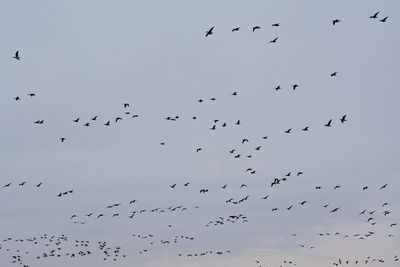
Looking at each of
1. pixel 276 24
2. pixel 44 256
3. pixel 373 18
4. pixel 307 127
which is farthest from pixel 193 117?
pixel 44 256

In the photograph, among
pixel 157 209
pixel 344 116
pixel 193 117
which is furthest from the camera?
pixel 157 209

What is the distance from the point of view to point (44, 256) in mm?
104250

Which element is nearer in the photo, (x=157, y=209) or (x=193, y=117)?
(x=193, y=117)

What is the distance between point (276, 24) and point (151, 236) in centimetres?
5431

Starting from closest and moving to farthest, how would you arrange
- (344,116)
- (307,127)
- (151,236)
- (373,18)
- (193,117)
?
(373,18) → (344,116) → (307,127) → (193,117) → (151,236)

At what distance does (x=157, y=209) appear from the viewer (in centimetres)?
8038

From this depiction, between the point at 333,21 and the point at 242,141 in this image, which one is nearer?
the point at 333,21

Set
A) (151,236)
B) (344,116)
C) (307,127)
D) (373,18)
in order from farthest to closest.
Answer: (151,236) → (307,127) → (344,116) → (373,18)

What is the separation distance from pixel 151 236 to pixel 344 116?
172 feet

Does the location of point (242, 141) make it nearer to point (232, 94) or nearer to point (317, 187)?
point (232, 94)

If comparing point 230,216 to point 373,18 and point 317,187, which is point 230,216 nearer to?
point 317,187

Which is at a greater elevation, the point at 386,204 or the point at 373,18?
the point at 373,18

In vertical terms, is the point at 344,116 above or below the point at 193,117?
below

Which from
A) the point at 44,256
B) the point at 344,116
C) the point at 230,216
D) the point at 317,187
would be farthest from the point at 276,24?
the point at 44,256
